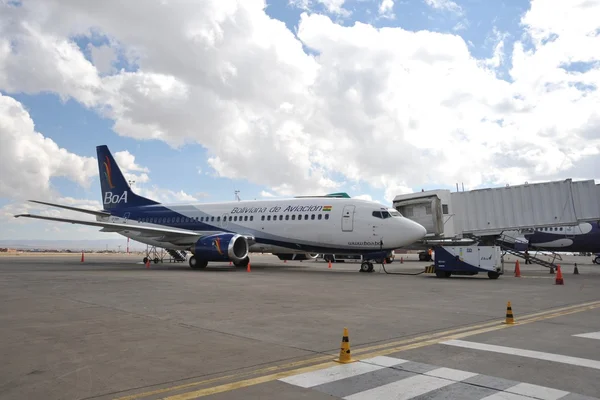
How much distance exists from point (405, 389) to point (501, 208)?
22.0m

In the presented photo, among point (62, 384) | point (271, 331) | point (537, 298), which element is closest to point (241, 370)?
point (62, 384)

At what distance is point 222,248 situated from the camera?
24203 mm

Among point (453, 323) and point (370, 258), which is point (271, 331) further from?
point (370, 258)

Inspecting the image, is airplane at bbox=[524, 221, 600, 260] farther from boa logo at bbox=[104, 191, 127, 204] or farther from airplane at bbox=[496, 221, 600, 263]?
boa logo at bbox=[104, 191, 127, 204]

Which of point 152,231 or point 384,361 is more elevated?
point 152,231

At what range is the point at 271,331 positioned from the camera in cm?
793

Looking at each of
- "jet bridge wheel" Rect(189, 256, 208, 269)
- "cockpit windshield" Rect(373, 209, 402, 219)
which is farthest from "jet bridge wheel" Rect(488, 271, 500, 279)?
"jet bridge wheel" Rect(189, 256, 208, 269)

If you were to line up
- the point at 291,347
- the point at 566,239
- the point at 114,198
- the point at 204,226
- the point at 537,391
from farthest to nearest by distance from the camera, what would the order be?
the point at 566,239 → the point at 114,198 → the point at 204,226 → the point at 291,347 → the point at 537,391

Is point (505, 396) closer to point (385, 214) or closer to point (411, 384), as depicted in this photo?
point (411, 384)

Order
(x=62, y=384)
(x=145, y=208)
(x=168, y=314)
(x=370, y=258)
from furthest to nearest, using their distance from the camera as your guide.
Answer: (x=145, y=208)
(x=370, y=258)
(x=168, y=314)
(x=62, y=384)

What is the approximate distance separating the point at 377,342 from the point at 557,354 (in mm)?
2442

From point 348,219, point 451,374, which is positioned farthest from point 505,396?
point 348,219

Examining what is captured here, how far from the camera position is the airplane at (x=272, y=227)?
75.2 feet

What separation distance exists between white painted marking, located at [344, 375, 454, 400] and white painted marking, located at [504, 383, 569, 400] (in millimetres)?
647
